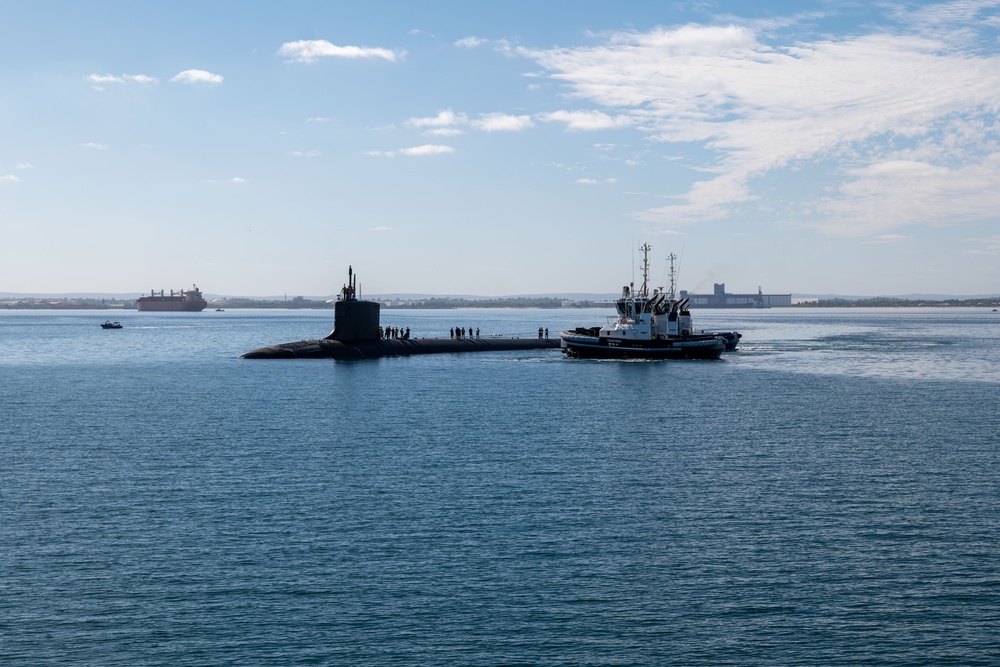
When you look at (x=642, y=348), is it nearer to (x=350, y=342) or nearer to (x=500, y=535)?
(x=350, y=342)

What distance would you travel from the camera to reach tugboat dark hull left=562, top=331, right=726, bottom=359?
352 feet

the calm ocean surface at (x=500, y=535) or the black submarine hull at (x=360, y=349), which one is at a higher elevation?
the black submarine hull at (x=360, y=349)

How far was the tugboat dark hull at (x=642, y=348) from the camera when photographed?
107 meters

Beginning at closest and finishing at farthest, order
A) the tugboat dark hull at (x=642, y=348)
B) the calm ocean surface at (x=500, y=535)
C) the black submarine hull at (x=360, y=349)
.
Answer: the calm ocean surface at (x=500, y=535), the tugboat dark hull at (x=642, y=348), the black submarine hull at (x=360, y=349)

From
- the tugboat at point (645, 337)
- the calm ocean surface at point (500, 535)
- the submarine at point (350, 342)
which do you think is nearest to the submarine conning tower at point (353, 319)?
the submarine at point (350, 342)

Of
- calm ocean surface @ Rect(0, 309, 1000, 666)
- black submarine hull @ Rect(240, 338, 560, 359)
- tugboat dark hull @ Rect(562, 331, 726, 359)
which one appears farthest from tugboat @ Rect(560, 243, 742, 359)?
calm ocean surface @ Rect(0, 309, 1000, 666)

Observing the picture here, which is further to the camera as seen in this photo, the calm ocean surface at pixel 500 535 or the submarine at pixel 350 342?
the submarine at pixel 350 342

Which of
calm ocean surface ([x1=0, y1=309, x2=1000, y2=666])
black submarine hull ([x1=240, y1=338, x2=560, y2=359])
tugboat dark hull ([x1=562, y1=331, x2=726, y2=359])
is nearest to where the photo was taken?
calm ocean surface ([x1=0, y1=309, x2=1000, y2=666])

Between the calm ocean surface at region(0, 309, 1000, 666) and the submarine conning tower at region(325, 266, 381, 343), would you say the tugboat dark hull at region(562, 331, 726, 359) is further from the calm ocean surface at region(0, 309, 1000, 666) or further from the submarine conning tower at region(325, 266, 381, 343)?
the calm ocean surface at region(0, 309, 1000, 666)

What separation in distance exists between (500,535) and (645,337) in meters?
79.8

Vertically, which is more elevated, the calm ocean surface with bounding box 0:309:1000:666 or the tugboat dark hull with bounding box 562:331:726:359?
the tugboat dark hull with bounding box 562:331:726:359

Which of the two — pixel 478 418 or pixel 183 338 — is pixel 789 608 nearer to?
pixel 478 418

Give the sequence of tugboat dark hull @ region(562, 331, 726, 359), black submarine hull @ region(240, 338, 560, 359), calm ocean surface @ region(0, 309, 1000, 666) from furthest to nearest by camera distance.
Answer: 1. black submarine hull @ region(240, 338, 560, 359)
2. tugboat dark hull @ region(562, 331, 726, 359)
3. calm ocean surface @ region(0, 309, 1000, 666)

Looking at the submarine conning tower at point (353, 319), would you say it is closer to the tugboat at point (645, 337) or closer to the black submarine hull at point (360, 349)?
the black submarine hull at point (360, 349)
